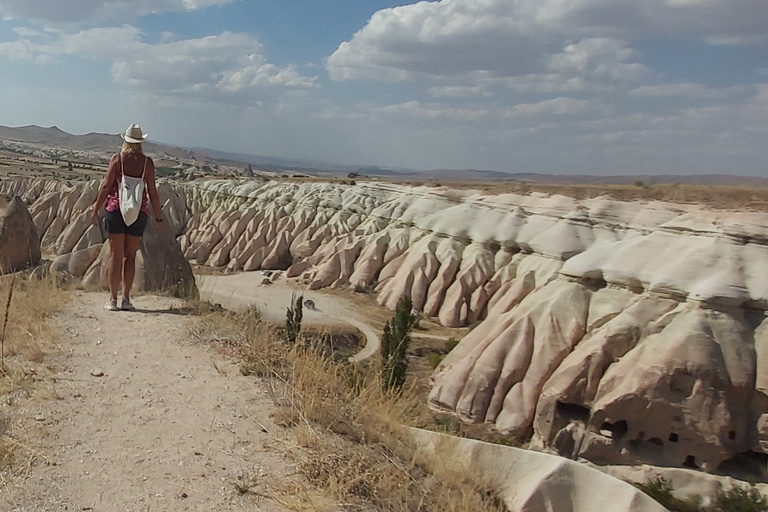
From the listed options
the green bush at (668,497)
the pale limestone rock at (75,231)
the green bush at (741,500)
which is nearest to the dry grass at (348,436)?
the green bush at (668,497)

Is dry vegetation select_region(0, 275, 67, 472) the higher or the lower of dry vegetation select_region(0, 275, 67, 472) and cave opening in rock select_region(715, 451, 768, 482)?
the higher

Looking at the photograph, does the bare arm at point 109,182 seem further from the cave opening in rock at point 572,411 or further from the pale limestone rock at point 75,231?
the pale limestone rock at point 75,231

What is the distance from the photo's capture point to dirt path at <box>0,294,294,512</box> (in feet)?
10.7

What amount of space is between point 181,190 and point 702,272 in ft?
129

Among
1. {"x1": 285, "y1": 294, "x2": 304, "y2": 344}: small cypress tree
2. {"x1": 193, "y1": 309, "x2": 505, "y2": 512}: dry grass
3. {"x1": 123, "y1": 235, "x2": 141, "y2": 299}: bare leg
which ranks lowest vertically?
{"x1": 285, "y1": 294, "x2": 304, "y2": 344}: small cypress tree

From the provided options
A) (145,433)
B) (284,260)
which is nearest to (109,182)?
(145,433)

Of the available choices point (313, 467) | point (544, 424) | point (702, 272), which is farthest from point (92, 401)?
point (702, 272)

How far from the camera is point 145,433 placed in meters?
3.86

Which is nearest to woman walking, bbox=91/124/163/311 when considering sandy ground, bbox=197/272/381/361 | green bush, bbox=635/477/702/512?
green bush, bbox=635/477/702/512

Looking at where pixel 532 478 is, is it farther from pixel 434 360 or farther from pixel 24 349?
pixel 434 360

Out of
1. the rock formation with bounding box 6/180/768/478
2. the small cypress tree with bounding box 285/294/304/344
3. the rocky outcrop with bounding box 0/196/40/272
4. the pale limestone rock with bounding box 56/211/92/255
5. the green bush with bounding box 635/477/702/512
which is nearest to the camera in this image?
the small cypress tree with bounding box 285/294/304/344

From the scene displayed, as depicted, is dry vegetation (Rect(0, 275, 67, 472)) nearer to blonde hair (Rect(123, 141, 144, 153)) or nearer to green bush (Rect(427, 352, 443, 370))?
blonde hair (Rect(123, 141, 144, 153))

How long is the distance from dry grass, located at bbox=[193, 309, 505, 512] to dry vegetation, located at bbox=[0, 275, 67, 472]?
4.35 feet

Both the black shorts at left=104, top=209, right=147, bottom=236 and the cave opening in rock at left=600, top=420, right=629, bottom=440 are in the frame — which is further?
the cave opening in rock at left=600, top=420, right=629, bottom=440
